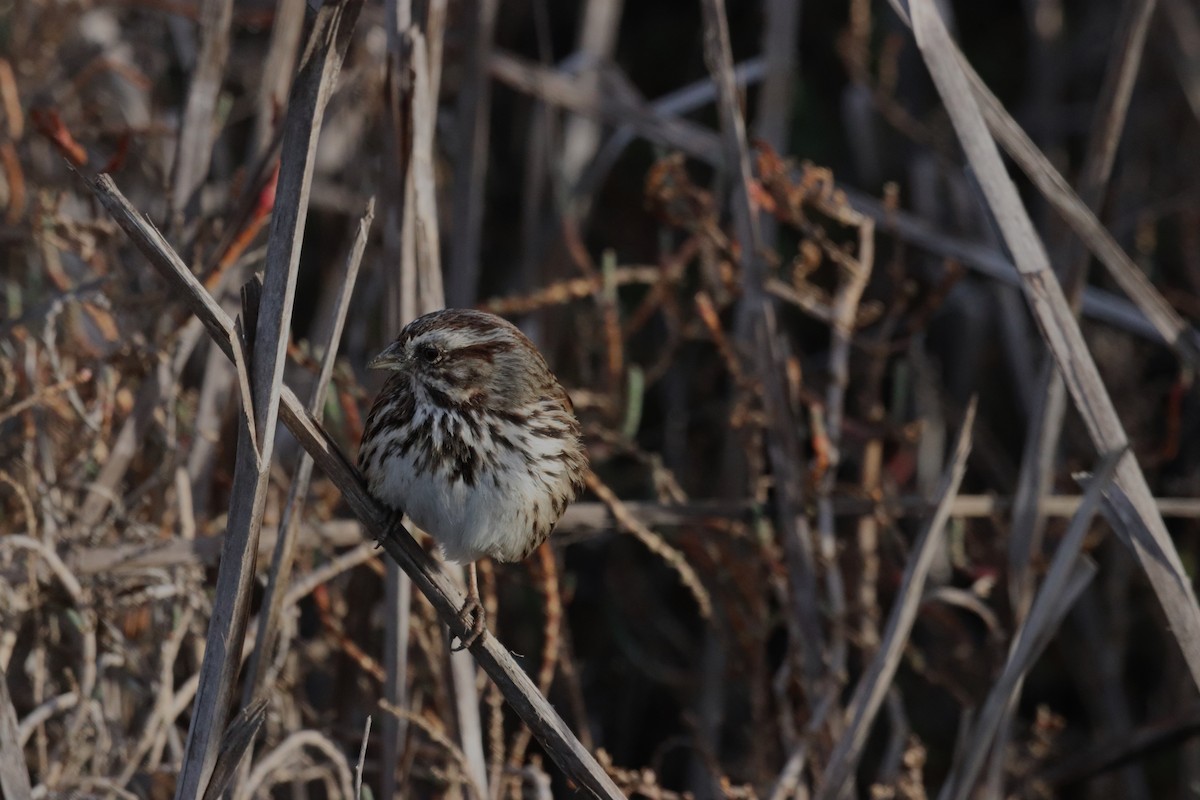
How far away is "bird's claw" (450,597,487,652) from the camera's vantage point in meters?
A: 1.96

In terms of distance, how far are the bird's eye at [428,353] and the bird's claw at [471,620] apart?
1.24 ft

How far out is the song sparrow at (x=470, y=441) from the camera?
222cm

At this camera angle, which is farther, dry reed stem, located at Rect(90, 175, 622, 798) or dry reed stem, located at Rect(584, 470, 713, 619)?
dry reed stem, located at Rect(584, 470, 713, 619)

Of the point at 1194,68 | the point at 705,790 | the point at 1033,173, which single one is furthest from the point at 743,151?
the point at 1194,68

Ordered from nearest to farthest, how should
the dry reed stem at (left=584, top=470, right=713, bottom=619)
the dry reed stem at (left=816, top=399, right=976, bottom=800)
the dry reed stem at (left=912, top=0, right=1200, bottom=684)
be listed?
the dry reed stem at (left=912, top=0, right=1200, bottom=684) < the dry reed stem at (left=816, top=399, right=976, bottom=800) < the dry reed stem at (left=584, top=470, right=713, bottom=619)

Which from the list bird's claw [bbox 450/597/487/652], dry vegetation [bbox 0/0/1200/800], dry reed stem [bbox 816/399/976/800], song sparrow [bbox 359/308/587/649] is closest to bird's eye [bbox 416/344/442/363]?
song sparrow [bbox 359/308/587/649]

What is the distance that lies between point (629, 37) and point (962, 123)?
293cm

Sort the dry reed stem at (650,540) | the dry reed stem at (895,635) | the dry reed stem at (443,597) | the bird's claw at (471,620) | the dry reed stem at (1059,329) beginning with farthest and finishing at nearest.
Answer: the dry reed stem at (650,540) < the dry reed stem at (895,635) < the dry reed stem at (1059,329) < the bird's claw at (471,620) < the dry reed stem at (443,597)

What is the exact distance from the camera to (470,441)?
2.30m

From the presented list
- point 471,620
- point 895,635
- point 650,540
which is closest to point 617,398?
point 650,540

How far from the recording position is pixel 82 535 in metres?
2.60

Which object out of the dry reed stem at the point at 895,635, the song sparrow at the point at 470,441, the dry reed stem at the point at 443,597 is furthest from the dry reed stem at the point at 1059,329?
the dry reed stem at the point at 443,597

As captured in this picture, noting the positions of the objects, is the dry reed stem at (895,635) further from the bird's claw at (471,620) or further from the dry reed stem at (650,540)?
the bird's claw at (471,620)

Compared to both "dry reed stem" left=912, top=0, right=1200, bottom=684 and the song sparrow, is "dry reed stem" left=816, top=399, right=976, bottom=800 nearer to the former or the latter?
"dry reed stem" left=912, top=0, right=1200, bottom=684
